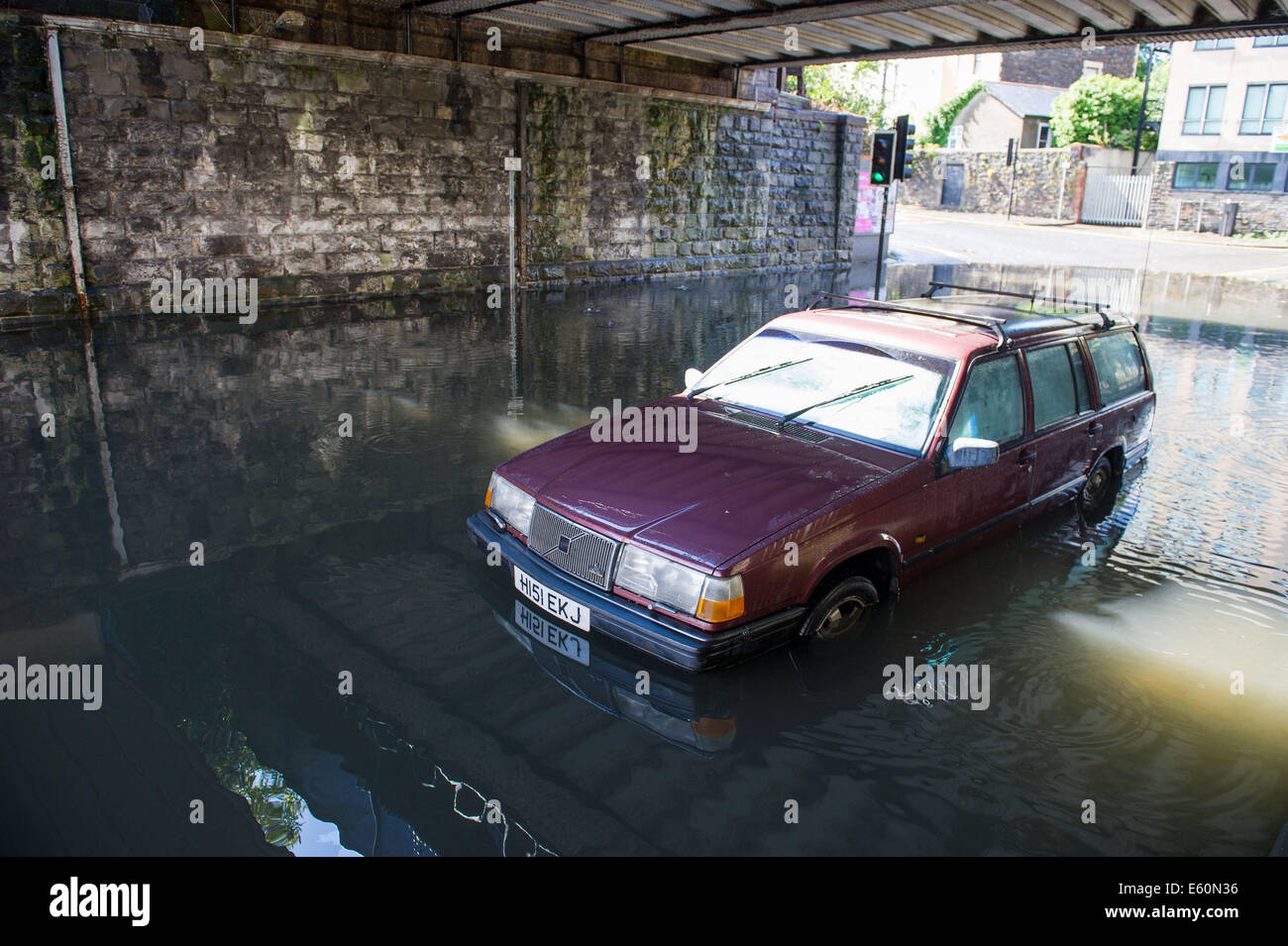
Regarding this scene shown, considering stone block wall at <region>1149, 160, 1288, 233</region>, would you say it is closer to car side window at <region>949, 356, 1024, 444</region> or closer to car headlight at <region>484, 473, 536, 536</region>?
car side window at <region>949, 356, 1024, 444</region>

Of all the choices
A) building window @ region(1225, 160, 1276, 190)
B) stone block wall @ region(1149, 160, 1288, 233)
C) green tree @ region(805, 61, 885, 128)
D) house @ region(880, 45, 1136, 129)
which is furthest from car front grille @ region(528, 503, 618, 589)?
house @ region(880, 45, 1136, 129)

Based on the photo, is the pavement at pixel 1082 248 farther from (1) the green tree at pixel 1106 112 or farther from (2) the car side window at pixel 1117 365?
(2) the car side window at pixel 1117 365

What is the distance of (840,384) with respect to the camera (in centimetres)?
515

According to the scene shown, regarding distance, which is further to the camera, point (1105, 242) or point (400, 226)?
point (1105, 242)

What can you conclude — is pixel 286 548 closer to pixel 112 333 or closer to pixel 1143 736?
pixel 1143 736

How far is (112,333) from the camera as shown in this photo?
37.2ft

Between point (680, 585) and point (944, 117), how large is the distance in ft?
214

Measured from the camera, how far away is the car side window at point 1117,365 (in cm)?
614

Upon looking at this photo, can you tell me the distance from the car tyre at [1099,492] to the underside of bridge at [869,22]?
809cm

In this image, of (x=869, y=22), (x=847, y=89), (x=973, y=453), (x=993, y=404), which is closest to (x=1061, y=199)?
(x=847, y=89)

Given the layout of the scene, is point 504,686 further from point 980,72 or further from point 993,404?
point 980,72

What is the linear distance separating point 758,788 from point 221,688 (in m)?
2.27
